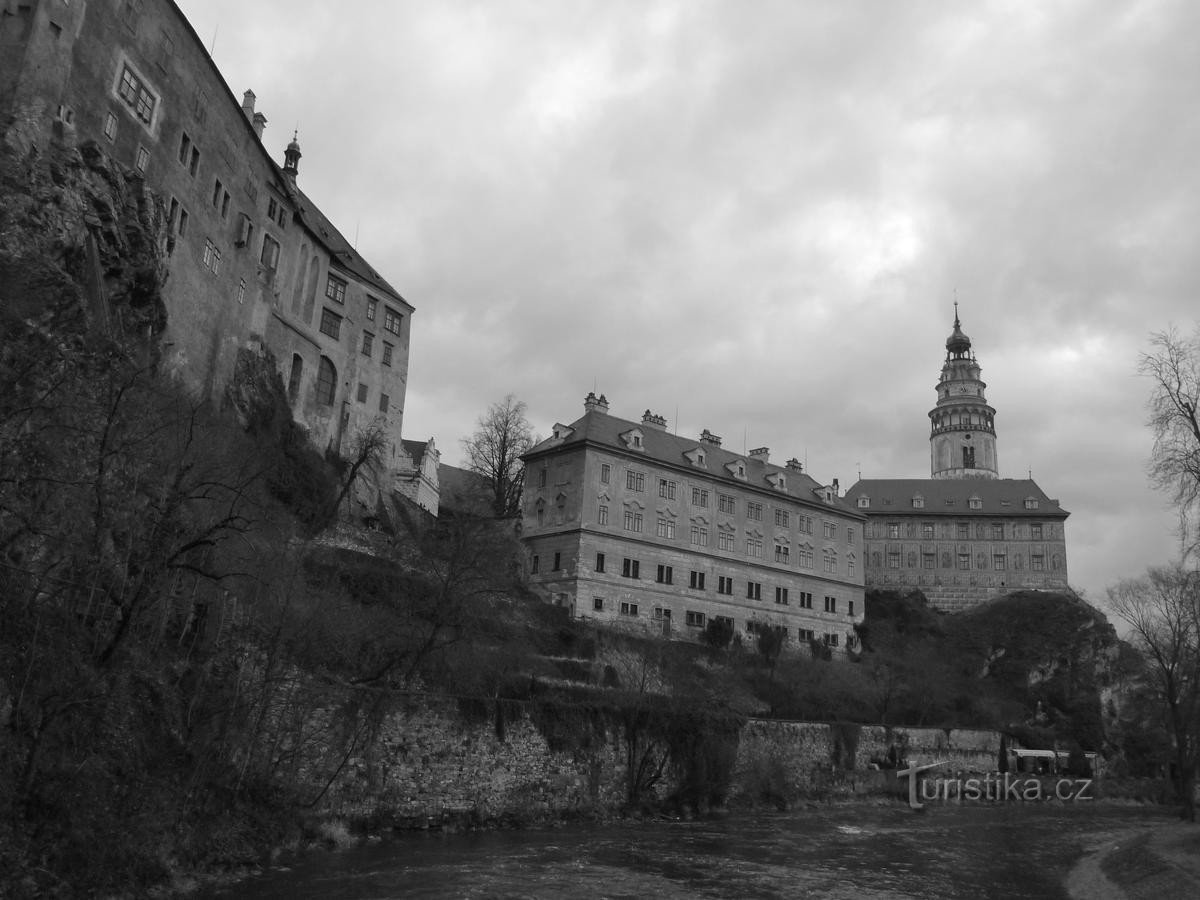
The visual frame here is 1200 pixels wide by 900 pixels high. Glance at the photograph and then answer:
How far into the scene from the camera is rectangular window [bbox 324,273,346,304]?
46.6 meters

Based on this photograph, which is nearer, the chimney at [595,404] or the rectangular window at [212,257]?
the rectangular window at [212,257]

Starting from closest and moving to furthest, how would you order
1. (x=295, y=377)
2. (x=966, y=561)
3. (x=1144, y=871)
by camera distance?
(x=1144, y=871) → (x=295, y=377) → (x=966, y=561)

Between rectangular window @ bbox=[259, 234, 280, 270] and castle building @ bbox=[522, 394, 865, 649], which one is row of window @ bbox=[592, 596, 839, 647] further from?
rectangular window @ bbox=[259, 234, 280, 270]

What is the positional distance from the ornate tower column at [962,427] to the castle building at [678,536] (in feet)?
134

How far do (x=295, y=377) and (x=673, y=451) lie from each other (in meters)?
23.4

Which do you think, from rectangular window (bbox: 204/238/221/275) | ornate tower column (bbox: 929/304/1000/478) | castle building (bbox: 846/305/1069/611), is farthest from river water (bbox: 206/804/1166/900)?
ornate tower column (bbox: 929/304/1000/478)

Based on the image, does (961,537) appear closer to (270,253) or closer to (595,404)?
(595,404)

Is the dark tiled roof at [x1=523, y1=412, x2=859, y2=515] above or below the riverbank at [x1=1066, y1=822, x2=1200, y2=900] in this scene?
above

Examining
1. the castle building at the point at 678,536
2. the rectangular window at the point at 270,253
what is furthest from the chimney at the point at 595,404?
the rectangular window at the point at 270,253

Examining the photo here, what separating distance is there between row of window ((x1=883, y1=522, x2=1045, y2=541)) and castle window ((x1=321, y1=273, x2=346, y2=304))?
179ft

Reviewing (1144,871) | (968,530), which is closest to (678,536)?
(1144,871)

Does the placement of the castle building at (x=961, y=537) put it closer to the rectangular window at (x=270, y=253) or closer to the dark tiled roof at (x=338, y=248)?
the dark tiled roof at (x=338, y=248)

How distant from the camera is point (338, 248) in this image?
163 ft

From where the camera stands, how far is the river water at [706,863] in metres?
18.8
